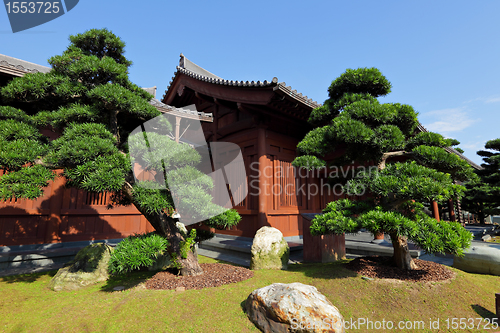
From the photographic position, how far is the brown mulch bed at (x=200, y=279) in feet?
13.0

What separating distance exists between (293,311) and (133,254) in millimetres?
2191

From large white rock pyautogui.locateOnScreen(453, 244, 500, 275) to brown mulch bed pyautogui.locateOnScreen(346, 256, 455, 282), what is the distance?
3.97 feet

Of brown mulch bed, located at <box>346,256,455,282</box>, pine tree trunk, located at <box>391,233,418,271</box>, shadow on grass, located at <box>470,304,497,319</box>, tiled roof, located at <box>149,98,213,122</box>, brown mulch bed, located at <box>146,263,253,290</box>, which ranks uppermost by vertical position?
tiled roof, located at <box>149,98,213,122</box>

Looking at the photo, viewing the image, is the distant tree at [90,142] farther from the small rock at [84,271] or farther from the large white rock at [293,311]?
the large white rock at [293,311]

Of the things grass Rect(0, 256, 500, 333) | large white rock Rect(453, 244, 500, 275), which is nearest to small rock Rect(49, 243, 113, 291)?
grass Rect(0, 256, 500, 333)

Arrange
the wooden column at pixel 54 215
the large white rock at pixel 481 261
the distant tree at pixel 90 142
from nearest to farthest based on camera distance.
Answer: the distant tree at pixel 90 142 < the large white rock at pixel 481 261 < the wooden column at pixel 54 215

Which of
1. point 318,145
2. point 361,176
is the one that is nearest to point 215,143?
point 318,145

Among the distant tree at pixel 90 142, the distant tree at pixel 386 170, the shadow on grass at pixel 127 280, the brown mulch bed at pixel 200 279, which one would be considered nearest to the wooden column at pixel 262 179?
the distant tree at pixel 386 170

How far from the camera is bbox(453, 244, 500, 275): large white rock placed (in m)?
4.67

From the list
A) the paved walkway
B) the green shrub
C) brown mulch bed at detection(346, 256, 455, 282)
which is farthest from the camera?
the paved walkway

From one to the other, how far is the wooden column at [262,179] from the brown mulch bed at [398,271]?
3.02 m

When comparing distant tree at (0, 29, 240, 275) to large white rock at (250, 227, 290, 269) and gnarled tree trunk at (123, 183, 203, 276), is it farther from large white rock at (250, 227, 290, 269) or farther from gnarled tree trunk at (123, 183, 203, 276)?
large white rock at (250, 227, 290, 269)

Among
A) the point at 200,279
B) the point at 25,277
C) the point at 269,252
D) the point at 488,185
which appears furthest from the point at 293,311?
the point at 488,185

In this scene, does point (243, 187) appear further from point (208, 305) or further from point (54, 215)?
point (54, 215)
